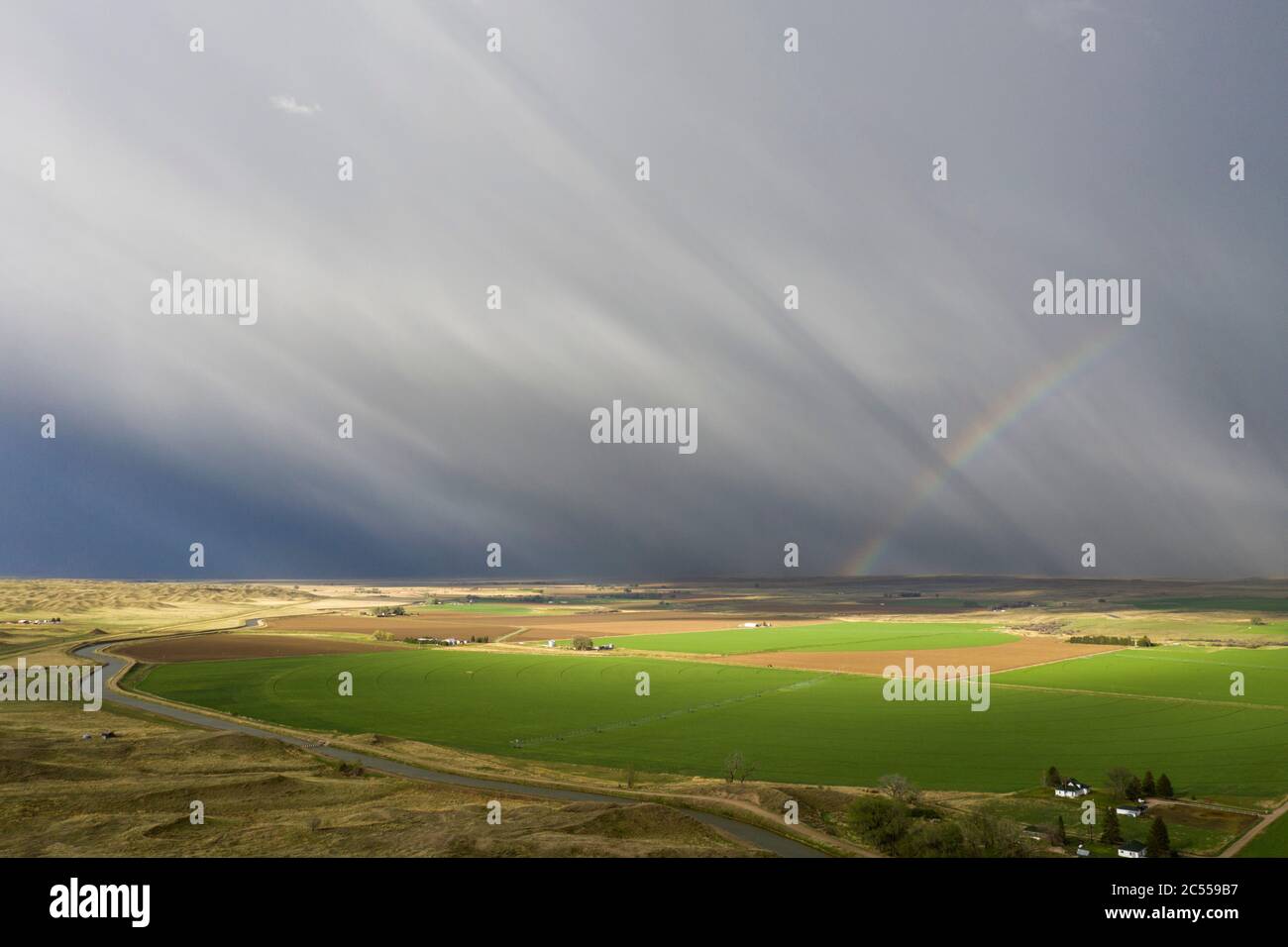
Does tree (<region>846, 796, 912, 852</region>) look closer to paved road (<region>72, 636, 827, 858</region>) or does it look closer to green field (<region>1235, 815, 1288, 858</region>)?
paved road (<region>72, 636, 827, 858</region>)

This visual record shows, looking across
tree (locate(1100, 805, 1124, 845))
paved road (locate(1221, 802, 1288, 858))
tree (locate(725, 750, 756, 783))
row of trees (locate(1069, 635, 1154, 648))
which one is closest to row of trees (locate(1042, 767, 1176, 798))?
paved road (locate(1221, 802, 1288, 858))

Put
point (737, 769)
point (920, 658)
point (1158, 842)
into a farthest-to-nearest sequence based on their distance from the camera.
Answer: point (920, 658) < point (737, 769) < point (1158, 842)

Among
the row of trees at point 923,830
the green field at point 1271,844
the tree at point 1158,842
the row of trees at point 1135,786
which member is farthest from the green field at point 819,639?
the tree at point 1158,842

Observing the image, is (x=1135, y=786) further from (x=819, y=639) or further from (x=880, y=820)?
(x=819, y=639)

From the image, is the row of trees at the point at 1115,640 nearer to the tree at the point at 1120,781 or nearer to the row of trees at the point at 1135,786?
the row of trees at the point at 1135,786

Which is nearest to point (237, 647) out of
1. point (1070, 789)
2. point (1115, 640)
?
point (1070, 789)
